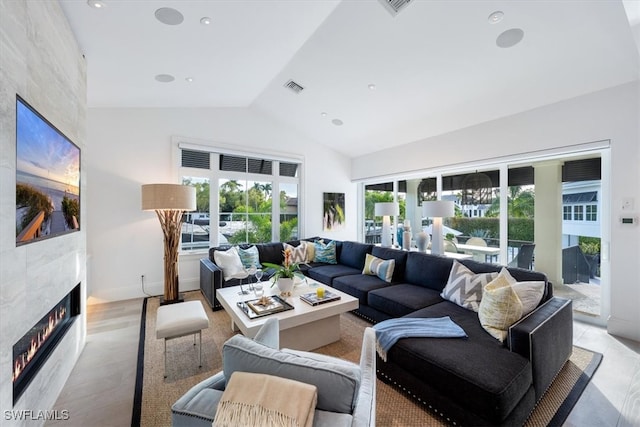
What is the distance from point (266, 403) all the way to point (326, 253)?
3893 mm

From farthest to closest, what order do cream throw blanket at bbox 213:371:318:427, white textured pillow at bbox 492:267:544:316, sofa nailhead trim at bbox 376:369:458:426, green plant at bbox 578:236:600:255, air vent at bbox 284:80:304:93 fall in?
air vent at bbox 284:80:304:93 → green plant at bbox 578:236:600:255 → white textured pillow at bbox 492:267:544:316 → sofa nailhead trim at bbox 376:369:458:426 → cream throw blanket at bbox 213:371:318:427

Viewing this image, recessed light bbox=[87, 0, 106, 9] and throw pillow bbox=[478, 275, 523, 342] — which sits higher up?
recessed light bbox=[87, 0, 106, 9]

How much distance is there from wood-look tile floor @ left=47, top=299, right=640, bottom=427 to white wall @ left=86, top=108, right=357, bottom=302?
105 cm

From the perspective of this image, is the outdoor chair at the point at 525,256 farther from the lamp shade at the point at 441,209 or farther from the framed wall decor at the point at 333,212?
the framed wall decor at the point at 333,212

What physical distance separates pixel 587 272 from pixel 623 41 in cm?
252

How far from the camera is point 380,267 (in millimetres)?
3674

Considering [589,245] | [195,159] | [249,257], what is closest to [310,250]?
[249,257]

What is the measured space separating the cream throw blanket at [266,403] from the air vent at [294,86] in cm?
394

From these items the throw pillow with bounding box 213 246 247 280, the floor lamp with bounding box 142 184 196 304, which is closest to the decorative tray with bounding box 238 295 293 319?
the throw pillow with bounding box 213 246 247 280

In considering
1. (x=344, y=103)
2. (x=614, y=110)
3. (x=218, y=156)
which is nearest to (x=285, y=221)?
(x=218, y=156)

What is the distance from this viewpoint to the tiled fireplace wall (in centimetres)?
130

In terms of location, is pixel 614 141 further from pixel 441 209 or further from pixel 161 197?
pixel 161 197

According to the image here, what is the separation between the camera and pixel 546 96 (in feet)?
10.4

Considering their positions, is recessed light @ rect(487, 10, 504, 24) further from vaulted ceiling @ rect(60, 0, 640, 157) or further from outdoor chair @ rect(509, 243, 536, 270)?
outdoor chair @ rect(509, 243, 536, 270)
